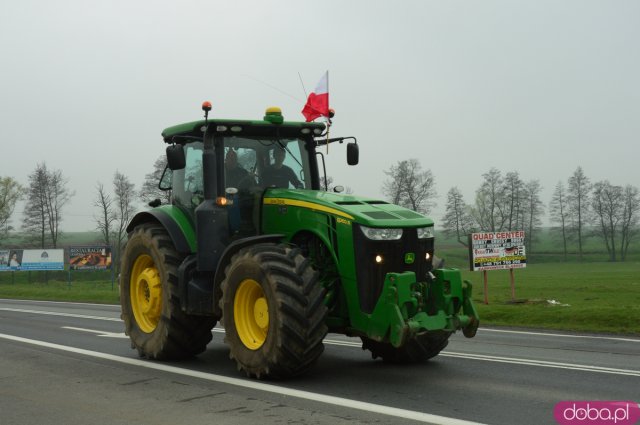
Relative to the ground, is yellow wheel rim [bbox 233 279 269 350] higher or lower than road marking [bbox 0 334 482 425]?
higher

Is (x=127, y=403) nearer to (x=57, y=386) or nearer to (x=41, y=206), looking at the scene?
(x=57, y=386)

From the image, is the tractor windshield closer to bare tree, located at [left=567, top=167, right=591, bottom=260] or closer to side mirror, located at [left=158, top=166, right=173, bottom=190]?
side mirror, located at [left=158, top=166, right=173, bottom=190]

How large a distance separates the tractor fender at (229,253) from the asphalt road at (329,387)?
90cm

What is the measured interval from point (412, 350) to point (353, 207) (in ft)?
6.70

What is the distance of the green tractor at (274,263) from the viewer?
705 centimetres

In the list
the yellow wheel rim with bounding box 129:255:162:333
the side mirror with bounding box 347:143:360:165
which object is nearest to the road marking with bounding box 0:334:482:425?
the yellow wheel rim with bounding box 129:255:162:333

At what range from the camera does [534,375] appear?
7.66 meters

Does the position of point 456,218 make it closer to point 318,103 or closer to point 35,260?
point 35,260

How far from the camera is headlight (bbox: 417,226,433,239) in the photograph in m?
7.60

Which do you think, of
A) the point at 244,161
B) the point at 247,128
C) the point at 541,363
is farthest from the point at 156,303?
the point at 541,363

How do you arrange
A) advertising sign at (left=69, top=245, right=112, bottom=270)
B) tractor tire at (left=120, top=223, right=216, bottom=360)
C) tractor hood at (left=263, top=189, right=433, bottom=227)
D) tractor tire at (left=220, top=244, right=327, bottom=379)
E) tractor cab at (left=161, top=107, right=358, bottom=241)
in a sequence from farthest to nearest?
advertising sign at (left=69, top=245, right=112, bottom=270)
tractor tire at (left=120, top=223, right=216, bottom=360)
tractor cab at (left=161, top=107, right=358, bottom=241)
tractor hood at (left=263, top=189, right=433, bottom=227)
tractor tire at (left=220, top=244, right=327, bottom=379)

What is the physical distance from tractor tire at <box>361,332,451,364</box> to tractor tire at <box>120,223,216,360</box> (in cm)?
219

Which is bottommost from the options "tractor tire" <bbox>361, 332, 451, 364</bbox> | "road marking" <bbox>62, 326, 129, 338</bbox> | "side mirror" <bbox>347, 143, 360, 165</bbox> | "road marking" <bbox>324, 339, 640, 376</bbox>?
"road marking" <bbox>62, 326, 129, 338</bbox>

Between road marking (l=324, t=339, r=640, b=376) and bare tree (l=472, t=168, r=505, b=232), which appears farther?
bare tree (l=472, t=168, r=505, b=232)
